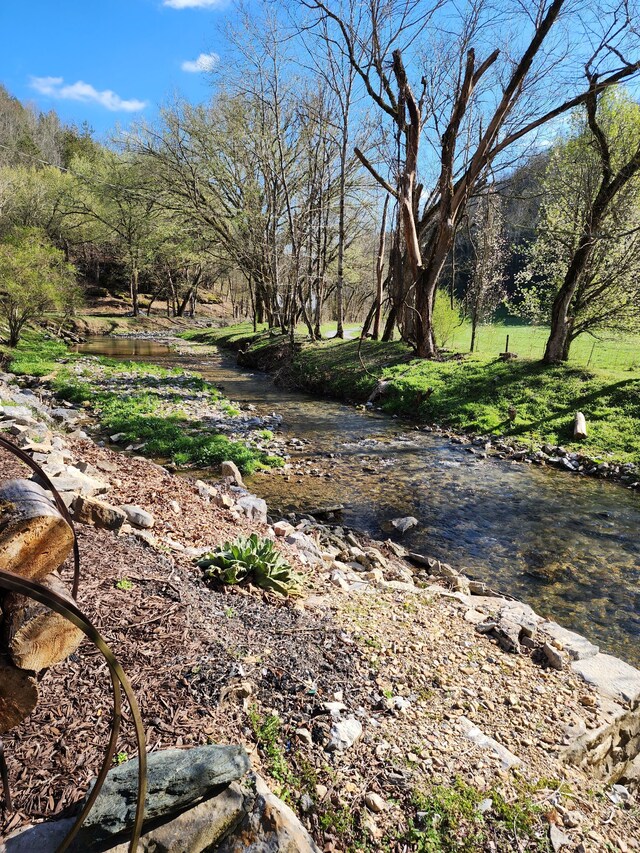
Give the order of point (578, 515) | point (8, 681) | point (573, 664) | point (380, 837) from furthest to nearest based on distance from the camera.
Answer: point (578, 515) → point (573, 664) → point (380, 837) → point (8, 681)

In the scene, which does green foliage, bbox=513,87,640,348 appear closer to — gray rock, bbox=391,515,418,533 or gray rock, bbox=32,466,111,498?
gray rock, bbox=391,515,418,533

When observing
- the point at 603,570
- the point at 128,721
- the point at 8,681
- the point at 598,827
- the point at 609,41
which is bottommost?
the point at 603,570

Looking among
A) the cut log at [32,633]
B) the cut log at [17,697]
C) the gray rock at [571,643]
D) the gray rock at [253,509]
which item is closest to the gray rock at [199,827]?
the cut log at [17,697]

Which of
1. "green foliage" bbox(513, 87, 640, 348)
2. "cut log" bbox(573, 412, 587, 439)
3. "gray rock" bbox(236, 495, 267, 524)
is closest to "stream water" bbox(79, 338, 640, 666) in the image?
"gray rock" bbox(236, 495, 267, 524)

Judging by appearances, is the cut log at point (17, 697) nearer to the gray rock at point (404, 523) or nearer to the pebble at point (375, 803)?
the pebble at point (375, 803)

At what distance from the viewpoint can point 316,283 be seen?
92.1ft

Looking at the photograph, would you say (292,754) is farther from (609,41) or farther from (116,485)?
(609,41)

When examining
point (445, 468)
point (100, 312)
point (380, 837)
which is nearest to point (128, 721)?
point (380, 837)

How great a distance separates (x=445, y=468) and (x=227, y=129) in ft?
68.3

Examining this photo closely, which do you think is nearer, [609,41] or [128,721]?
[128,721]

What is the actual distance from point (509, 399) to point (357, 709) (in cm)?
1293

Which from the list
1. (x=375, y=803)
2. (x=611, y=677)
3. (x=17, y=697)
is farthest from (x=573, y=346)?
(x=17, y=697)

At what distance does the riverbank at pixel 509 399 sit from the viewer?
11.9 metres

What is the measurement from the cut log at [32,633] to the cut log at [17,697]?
5 centimetres
